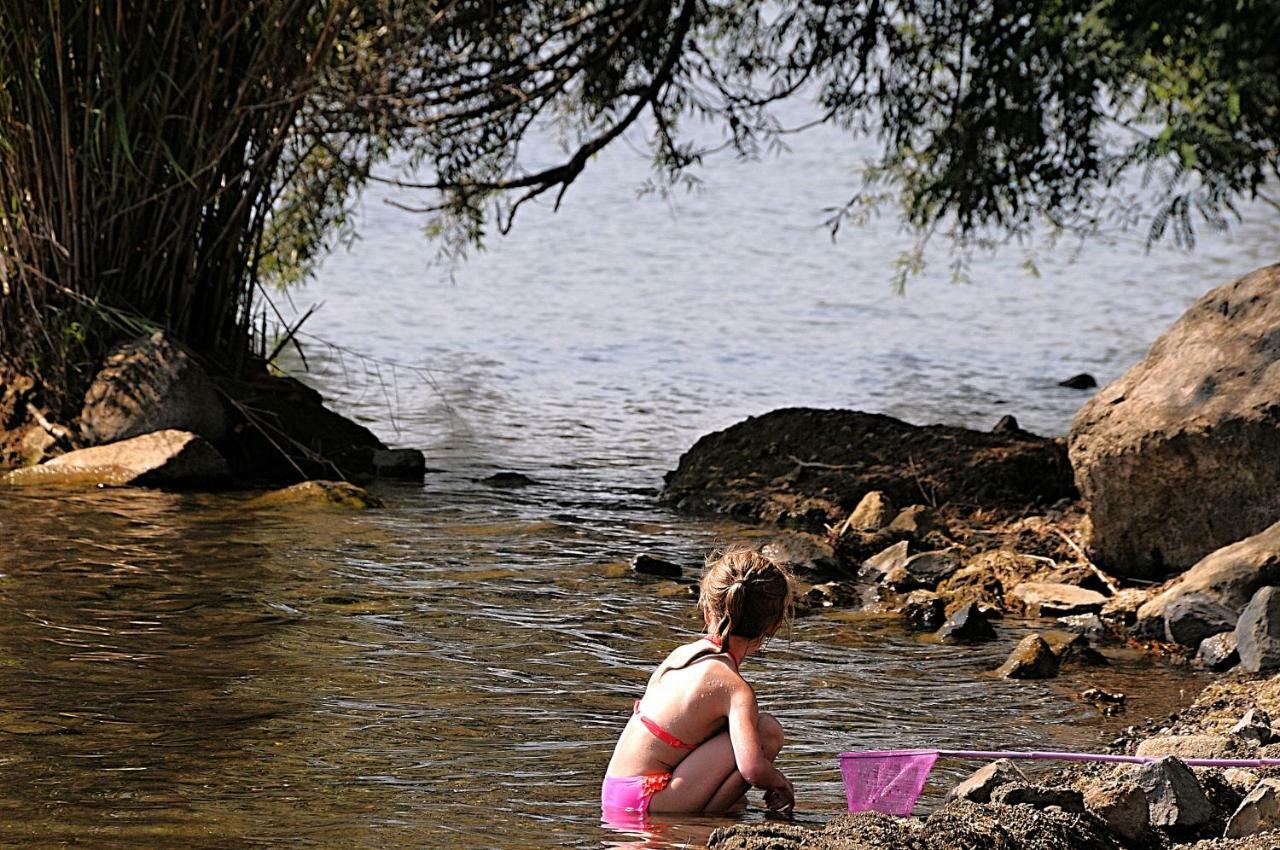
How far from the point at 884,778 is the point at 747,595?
0.65m

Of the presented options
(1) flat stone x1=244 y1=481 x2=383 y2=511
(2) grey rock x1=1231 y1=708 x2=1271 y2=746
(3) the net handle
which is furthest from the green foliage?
(3) the net handle

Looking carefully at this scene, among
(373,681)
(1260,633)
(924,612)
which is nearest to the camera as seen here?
(373,681)

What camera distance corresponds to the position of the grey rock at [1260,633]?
6.36 m

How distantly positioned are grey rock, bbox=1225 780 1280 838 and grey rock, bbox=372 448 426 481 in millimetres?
7050

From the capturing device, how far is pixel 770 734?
478 centimetres

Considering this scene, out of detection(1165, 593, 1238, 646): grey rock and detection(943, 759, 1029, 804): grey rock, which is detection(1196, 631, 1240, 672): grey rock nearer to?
detection(1165, 593, 1238, 646): grey rock

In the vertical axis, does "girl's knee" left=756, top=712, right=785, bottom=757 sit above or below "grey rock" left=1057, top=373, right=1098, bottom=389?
below

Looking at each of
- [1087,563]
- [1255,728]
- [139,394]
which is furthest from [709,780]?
[139,394]

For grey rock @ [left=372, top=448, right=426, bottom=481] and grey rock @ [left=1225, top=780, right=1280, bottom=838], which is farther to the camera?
grey rock @ [left=372, top=448, right=426, bottom=481]

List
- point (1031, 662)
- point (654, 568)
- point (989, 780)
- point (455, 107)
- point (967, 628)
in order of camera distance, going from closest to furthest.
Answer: point (989, 780), point (1031, 662), point (967, 628), point (654, 568), point (455, 107)

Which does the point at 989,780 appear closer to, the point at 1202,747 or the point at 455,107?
the point at 1202,747

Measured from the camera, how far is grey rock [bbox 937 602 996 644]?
7102 mm

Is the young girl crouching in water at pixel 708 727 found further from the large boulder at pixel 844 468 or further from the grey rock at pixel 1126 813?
the large boulder at pixel 844 468

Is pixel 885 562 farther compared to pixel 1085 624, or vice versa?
pixel 885 562
